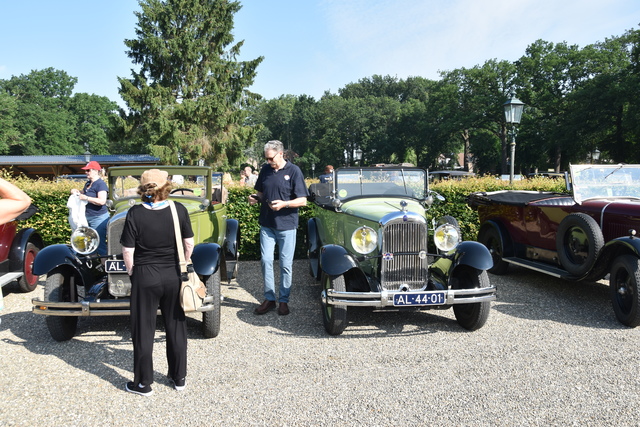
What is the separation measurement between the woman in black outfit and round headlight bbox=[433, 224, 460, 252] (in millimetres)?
2946

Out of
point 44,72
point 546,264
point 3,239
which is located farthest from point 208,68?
point 44,72

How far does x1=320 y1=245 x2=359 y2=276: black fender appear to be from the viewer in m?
4.68

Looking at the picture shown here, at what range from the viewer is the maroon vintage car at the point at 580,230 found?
511 cm

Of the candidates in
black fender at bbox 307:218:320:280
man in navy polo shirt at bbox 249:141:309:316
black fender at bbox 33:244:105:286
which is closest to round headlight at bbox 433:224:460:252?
man in navy polo shirt at bbox 249:141:309:316

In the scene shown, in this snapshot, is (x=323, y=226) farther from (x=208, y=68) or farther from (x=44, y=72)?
(x=44, y=72)

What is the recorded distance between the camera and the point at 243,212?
914 centimetres

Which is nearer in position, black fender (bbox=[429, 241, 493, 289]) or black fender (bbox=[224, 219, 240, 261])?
black fender (bbox=[429, 241, 493, 289])

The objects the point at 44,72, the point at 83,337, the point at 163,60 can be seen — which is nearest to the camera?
the point at 83,337

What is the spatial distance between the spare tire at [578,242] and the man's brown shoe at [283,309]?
365cm

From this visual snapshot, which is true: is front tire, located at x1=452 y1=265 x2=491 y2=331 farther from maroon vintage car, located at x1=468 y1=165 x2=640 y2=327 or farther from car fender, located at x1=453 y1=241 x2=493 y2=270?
maroon vintage car, located at x1=468 y1=165 x2=640 y2=327

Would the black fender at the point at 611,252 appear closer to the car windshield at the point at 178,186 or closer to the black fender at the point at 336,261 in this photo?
the black fender at the point at 336,261

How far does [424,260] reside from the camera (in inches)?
194

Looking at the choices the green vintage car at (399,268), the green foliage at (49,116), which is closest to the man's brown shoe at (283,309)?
the green vintage car at (399,268)

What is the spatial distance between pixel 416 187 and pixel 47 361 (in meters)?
4.73
